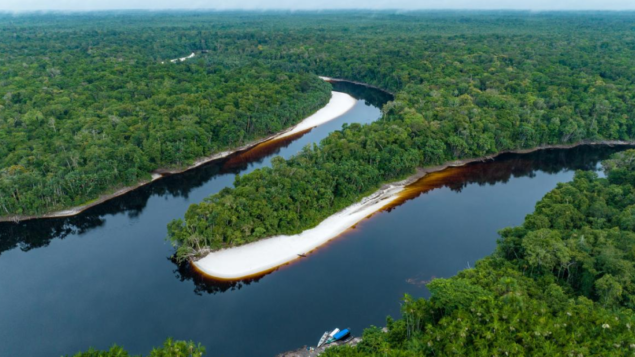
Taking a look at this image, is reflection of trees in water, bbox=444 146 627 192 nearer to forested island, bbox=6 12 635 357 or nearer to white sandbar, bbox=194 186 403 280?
forested island, bbox=6 12 635 357

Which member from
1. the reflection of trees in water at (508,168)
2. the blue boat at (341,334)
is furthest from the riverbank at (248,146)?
the blue boat at (341,334)

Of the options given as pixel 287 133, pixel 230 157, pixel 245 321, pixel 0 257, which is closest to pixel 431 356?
pixel 245 321

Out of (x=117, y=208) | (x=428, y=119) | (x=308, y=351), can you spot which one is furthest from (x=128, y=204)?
(x=428, y=119)

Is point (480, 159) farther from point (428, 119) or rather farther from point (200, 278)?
point (200, 278)

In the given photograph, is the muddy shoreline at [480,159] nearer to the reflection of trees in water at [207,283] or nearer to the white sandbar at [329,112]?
the reflection of trees in water at [207,283]

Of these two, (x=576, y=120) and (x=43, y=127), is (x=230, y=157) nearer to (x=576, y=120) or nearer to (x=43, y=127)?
(x=43, y=127)

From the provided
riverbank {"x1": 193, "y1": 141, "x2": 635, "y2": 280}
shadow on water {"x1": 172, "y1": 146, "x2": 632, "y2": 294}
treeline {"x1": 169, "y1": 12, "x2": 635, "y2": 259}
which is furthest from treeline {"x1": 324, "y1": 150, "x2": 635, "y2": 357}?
treeline {"x1": 169, "y1": 12, "x2": 635, "y2": 259}

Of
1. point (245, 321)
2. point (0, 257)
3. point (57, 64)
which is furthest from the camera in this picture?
point (57, 64)
